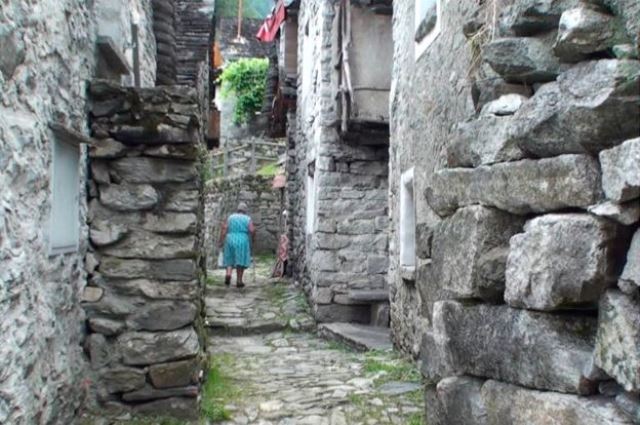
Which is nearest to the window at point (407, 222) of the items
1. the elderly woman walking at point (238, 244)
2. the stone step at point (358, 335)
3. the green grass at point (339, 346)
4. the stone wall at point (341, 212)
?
the stone step at point (358, 335)

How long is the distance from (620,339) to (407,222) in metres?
4.82

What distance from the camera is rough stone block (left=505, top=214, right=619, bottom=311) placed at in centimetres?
163

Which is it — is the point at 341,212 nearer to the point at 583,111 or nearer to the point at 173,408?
the point at 173,408

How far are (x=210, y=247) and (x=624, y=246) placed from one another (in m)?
16.6

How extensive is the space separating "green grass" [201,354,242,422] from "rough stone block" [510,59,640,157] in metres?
3.26

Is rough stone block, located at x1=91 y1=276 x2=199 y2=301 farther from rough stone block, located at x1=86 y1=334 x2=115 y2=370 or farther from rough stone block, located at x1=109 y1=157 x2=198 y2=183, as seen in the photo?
rough stone block, located at x1=109 y1=157 x2=198 y2=183

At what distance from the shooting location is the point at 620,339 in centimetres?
155

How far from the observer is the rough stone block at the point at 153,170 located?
432cm

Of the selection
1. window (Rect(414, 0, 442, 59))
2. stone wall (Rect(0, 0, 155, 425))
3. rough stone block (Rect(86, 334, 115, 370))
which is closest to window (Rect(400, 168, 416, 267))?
window (Rect(414, 0, 442, 59))

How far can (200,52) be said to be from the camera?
25.6ft

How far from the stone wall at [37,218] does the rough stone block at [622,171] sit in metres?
2.20

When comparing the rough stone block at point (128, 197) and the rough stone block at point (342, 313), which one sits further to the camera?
the rough stone block at point (342, 313)

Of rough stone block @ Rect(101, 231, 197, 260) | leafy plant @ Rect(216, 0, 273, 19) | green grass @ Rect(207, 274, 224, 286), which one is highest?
leafy plant @ Rect(216, 0, 273, 19)

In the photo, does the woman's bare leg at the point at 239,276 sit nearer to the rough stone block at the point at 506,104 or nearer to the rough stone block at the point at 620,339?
the rough stone block at the point at 506,104
